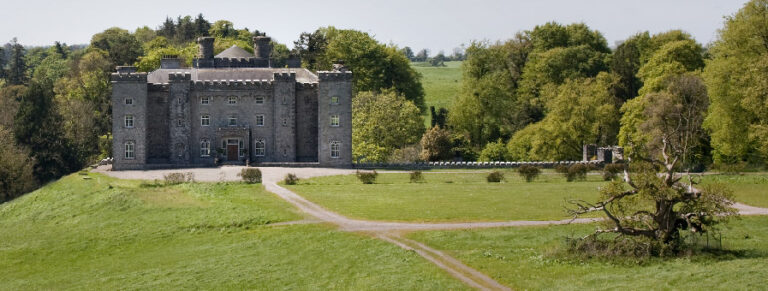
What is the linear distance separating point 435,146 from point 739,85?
88.7ft

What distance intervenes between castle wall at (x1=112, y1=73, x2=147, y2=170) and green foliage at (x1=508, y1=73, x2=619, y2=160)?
31.2 m

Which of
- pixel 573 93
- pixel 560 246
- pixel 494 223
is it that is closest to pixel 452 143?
pixel 573 93

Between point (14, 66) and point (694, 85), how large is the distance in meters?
93.7

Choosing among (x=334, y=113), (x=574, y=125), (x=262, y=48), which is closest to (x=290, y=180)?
(x=334, y=113)

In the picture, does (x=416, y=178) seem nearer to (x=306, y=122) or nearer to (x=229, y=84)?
(x=306, y=122)

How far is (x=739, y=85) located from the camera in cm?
5891

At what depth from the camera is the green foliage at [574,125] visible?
7444 cm

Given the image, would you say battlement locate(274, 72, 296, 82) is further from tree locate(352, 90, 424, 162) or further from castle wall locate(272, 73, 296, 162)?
tree locate(352, 90, 424, 162)

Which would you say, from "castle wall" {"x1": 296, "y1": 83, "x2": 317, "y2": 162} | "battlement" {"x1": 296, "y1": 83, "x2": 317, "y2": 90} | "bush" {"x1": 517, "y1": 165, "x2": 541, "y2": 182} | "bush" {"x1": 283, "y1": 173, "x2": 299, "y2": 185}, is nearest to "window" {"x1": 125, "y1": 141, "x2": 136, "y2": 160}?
"castle wall" {"x1": 296, "y1": 83, "x2": 317, "y2": 162}

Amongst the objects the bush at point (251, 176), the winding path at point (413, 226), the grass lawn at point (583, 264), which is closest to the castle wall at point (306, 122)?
the winding path at point (413, 226)

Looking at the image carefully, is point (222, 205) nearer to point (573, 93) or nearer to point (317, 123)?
point (317, 123)

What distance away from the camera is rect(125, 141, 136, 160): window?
7131cm

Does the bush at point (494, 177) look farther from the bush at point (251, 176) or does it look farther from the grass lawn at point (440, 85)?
the grass lawn at point (440, 85)

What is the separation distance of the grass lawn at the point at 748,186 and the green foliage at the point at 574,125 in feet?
61.5
